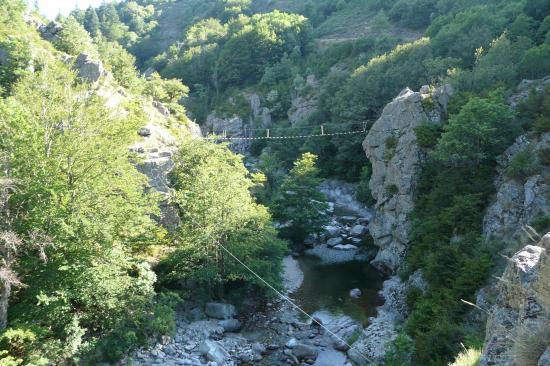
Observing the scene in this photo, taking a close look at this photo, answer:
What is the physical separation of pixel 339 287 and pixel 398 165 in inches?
319

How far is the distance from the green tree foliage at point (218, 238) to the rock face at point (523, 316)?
48.2 feet

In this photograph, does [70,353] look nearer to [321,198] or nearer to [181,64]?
[321,198]

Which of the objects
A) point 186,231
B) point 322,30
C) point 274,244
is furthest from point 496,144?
point 322,30

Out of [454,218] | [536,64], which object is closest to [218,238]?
[454,218]

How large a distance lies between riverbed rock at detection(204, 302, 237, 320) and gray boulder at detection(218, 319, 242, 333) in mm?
409

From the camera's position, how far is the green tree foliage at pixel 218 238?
2055 centimetres

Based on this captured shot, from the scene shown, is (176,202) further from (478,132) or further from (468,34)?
(468,34)

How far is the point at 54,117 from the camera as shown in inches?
687

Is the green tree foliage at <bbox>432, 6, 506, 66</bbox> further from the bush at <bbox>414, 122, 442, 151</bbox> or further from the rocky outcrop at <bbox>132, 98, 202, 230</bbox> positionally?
the rocky outcrop at <bbox>132, 98, 202, 230</bbox>

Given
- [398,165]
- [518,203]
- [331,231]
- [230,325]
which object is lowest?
[331,231]

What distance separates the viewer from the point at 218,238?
2114 cm

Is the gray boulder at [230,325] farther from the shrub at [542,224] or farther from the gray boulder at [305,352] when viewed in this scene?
the shrub at [542,224]

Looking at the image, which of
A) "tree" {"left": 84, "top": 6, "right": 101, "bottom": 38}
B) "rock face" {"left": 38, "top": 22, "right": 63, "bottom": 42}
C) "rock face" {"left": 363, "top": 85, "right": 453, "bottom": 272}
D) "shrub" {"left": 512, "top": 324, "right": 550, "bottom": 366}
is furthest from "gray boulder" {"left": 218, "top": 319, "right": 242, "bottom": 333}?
"tree" {"left": 84, "top": 6, "right": 101, "bottom": 38}

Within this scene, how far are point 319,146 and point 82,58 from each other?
26.5 m
